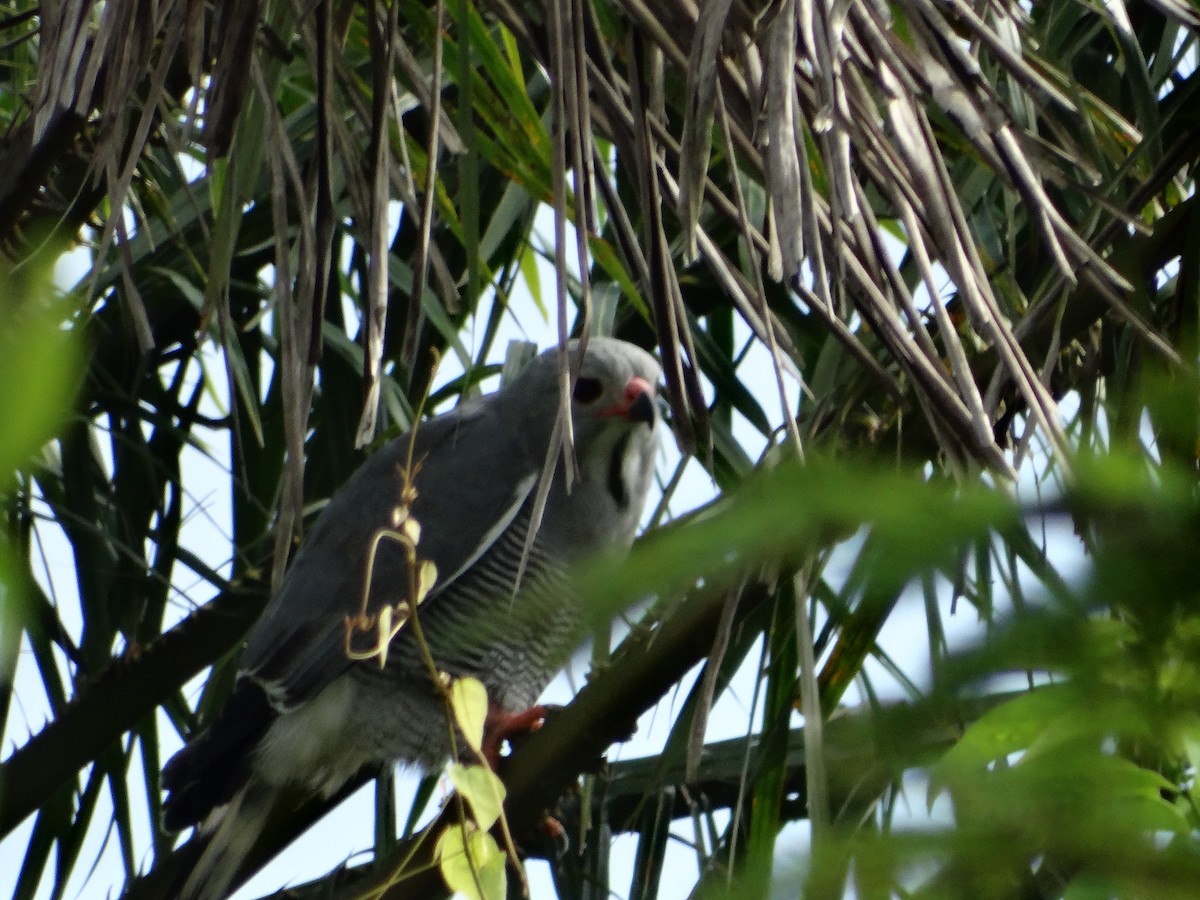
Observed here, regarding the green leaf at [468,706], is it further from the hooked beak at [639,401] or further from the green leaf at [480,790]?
the hooked beak at [639,401]

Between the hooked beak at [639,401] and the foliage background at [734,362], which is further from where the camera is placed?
the hooked beak at [639,401]

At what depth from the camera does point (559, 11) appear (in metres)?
1.35

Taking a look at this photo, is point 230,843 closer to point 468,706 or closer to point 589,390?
point 589,390

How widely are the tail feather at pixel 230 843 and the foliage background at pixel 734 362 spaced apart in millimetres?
67

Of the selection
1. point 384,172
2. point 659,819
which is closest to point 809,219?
point 384,172

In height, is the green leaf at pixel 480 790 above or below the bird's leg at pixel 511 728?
above

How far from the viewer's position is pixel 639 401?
3289 mm

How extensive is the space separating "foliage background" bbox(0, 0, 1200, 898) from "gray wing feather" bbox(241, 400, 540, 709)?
0.13 meters

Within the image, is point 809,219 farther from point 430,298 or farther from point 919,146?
point 430,298

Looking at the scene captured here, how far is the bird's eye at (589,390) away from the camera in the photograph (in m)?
3.40

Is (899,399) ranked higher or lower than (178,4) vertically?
lower

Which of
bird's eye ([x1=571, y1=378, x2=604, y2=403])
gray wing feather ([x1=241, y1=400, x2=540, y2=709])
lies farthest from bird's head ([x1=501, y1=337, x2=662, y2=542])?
gray wing feather ([x1=241, y1=400, x2=540, y2=709])

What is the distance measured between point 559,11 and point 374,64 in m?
0.40

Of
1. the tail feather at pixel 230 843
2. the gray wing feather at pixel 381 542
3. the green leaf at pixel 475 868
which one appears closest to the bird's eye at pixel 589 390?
the gray wing feather at pixel 381 542
